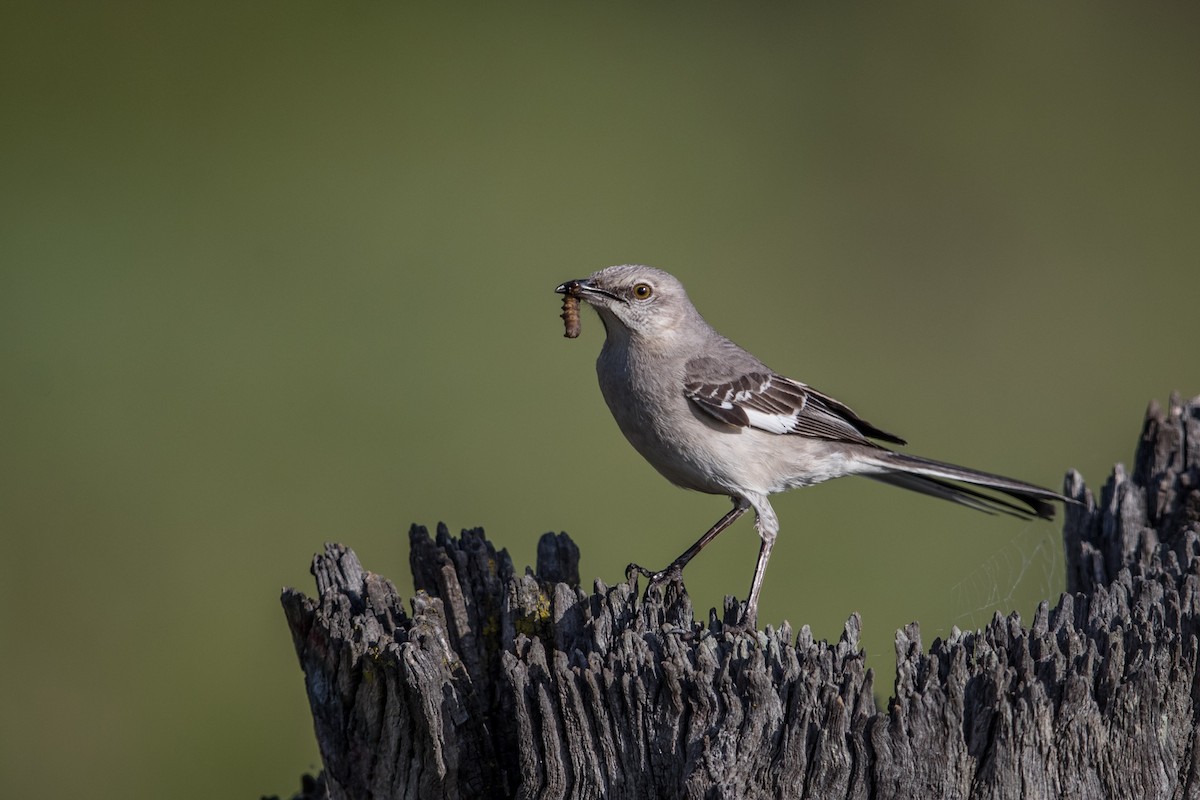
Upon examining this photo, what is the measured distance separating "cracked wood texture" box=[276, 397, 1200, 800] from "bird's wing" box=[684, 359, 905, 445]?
1685 mm

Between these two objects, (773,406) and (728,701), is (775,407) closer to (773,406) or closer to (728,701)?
(773,406)

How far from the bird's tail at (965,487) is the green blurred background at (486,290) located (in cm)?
102

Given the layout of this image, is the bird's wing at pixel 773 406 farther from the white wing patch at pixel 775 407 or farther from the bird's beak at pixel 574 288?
the bird's beak at pixel 574 288

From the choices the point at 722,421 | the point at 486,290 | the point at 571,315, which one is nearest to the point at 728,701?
the point at 722,421

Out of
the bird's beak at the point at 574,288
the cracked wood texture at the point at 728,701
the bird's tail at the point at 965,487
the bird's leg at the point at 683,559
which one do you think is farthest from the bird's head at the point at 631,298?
the cracked wood texture at the point at 728,701

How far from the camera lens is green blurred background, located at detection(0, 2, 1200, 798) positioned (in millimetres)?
9070

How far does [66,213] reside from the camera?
38.1 ft

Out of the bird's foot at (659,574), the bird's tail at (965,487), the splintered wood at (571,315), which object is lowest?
the bird's foot at (659,574)

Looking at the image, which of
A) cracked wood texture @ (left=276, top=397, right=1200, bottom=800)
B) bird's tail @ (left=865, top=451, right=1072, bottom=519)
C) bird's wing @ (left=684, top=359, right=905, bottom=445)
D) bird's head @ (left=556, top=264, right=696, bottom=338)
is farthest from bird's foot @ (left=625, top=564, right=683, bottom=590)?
bird's tail @ (left=865, top=451, right=1072, bottom=519)

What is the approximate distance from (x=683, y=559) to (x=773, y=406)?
0.92 metres

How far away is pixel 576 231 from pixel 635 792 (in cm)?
944

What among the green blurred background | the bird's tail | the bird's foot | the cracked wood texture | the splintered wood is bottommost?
the cracked wood texture

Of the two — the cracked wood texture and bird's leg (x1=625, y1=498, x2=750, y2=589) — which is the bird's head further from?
the cracked wood texture

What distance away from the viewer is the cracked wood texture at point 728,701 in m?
3.06
